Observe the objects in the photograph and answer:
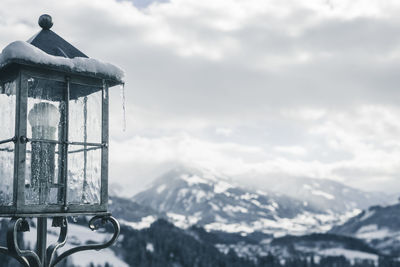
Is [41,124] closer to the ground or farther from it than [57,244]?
farther from it

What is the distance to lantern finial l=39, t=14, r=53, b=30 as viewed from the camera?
7.43 m

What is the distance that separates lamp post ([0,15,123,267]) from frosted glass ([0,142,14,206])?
0.01 metres

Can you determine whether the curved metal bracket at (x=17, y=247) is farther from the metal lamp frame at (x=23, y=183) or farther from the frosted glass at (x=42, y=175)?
the frosted glass at (x=42, y=175)

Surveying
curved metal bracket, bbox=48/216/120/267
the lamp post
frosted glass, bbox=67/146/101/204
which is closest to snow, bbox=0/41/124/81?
the lamp post

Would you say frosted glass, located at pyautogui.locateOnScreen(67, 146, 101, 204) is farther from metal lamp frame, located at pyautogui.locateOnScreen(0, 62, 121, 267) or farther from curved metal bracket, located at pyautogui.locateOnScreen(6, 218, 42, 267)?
curved metal bracket, located at pyautogui.locateOnScreen(6, 218, 42, 267)

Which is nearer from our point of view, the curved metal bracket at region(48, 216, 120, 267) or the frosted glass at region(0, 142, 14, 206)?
the frosted glass at region(0, 142, 14, 206)

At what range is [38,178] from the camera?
676cm

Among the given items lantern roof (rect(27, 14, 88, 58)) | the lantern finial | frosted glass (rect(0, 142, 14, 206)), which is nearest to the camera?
frosted glass (rect(0, 142, 14, 206))

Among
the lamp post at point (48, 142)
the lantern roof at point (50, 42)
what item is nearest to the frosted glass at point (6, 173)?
the lamp post at point (48, 142)

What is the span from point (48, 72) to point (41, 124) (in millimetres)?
656

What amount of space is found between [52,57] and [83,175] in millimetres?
1534

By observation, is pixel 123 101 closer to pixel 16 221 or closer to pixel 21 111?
pixel 21 111

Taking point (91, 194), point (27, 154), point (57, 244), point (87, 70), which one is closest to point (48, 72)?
point (87, 70)

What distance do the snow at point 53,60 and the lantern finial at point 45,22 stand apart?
29.3 inches
